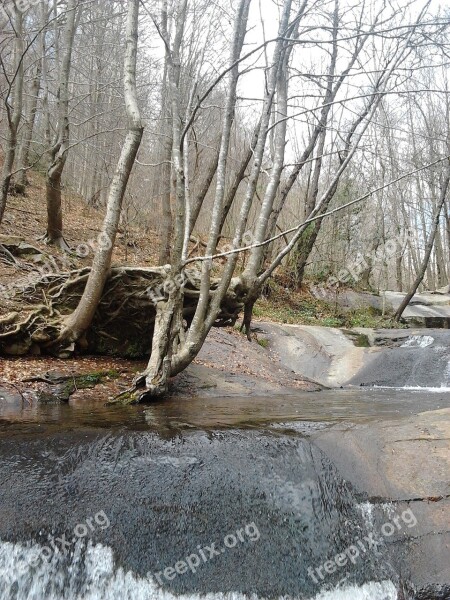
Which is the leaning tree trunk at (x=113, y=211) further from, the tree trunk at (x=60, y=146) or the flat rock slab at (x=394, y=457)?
the tree trunk at (x=60, y=146)

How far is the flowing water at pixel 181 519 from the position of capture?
3.04 meters

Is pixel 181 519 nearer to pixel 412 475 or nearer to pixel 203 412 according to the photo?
pixel 412 475

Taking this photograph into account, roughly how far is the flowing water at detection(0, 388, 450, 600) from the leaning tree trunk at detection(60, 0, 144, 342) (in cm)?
274

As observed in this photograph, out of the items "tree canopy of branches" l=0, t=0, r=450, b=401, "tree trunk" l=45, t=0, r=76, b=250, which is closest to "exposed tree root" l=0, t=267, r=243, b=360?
"tree canopy of branches" l=0, t=0, r=450, b=401

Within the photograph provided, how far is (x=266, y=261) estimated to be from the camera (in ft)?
53.6

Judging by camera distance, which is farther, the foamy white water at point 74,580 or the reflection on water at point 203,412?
the reflection on water at point 203,412

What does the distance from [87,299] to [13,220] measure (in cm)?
768

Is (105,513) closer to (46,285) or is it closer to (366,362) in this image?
Answer: (46,285)

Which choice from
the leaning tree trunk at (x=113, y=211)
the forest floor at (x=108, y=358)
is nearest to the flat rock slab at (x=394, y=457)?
the forest floor at (x=108, y=358)

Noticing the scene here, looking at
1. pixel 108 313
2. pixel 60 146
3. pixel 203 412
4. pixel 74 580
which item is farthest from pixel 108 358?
pixel 60 146

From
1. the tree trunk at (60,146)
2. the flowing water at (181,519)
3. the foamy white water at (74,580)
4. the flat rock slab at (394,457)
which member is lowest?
the foamy white water at (74,580)

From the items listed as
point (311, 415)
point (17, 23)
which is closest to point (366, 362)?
point (311, 415)

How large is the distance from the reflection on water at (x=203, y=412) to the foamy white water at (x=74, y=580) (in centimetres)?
128

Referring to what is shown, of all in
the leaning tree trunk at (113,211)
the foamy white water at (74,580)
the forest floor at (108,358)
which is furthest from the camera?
the leaning tree trunk at (113,211)
